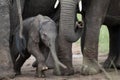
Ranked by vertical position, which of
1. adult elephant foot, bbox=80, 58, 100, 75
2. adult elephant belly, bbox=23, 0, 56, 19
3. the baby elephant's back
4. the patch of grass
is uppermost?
adult elephant belly, bbox=23, 0, 56, 19

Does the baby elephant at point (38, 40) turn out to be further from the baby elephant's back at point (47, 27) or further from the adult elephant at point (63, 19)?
the adult elephant at point (63, 19)

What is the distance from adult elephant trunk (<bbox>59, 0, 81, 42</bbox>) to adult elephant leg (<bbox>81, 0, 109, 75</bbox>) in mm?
404

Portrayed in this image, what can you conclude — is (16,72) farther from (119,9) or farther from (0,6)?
(119,9)

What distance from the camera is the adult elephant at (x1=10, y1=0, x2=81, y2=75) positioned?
19.7ft

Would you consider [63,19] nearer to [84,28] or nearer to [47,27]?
[47,27]

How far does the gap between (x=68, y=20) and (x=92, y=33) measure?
518 millimetres

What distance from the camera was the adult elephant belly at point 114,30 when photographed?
6.77 meters

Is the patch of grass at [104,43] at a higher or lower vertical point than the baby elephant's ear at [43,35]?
lower

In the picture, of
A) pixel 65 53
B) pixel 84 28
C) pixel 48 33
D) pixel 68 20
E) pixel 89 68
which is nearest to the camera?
pixel 68 20

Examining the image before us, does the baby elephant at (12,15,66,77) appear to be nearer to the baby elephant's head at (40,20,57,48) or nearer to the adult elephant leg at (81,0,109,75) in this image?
the baby elephant's head at (40,20,57,48)

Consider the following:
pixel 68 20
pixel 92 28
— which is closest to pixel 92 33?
pixel 92 28

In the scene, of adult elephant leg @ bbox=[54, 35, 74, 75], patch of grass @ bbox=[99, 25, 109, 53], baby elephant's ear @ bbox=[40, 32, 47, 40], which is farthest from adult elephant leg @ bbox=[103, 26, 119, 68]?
patch of grass @ bbox=[99, 25, 109, 53]

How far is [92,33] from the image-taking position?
639 centimetres

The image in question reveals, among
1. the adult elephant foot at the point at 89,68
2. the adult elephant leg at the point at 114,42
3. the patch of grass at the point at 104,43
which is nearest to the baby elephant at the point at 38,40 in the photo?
the adult elephant foot at the point at 89,68
